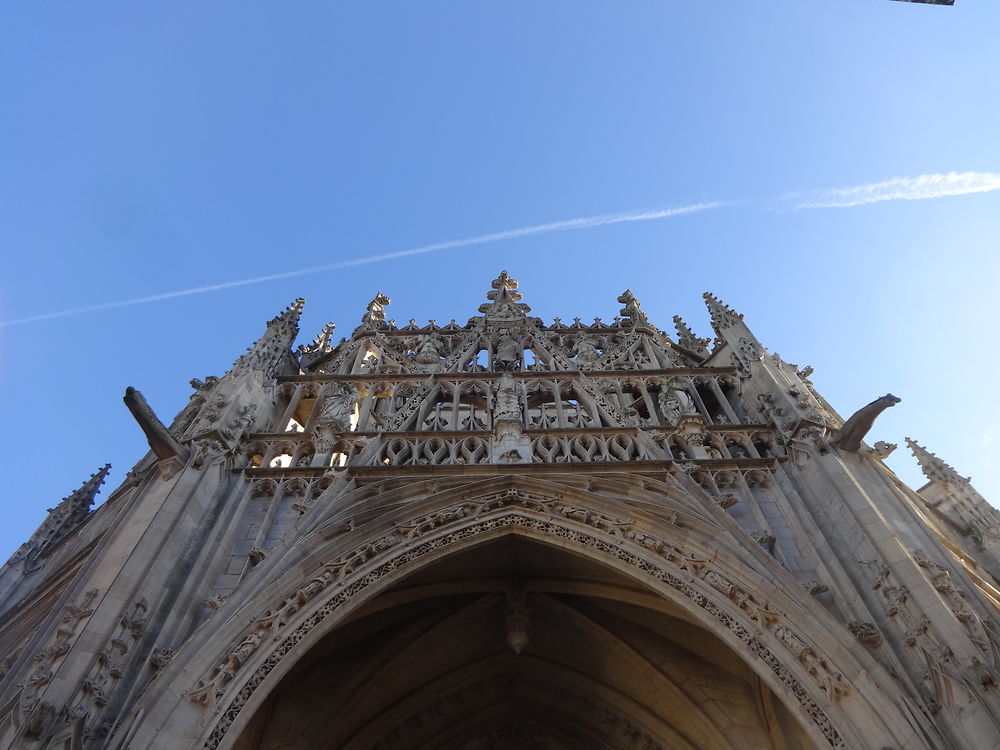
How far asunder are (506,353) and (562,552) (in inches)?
264

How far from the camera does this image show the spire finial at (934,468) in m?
13.1

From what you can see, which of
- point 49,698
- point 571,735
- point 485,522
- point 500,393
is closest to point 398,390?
point 500,393

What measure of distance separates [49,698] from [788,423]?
31.2ft

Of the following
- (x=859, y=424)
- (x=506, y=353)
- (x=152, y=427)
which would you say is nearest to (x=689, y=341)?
(x=506, y=353)

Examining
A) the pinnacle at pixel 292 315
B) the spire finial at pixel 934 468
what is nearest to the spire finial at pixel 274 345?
the pinnacle at pixel 292 315

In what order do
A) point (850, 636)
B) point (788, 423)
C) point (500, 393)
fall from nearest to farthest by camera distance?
point (850, 636) → point (788, 423) → point (500, 393)

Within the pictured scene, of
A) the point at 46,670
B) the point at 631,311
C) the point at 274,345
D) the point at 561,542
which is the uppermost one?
the point at 631,311

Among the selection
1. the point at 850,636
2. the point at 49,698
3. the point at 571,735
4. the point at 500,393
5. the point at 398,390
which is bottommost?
the point at 49,698

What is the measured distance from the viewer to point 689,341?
19.0 m

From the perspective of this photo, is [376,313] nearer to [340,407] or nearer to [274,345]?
[274,345]

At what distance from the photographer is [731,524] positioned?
31.4 feet

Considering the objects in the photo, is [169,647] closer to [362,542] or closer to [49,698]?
[49,698]

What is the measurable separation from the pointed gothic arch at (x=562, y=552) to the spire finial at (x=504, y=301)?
8876mm

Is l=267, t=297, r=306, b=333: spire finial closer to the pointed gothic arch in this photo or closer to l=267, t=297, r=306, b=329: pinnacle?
l=267, t=297, r=306, b=329: pinnacle
